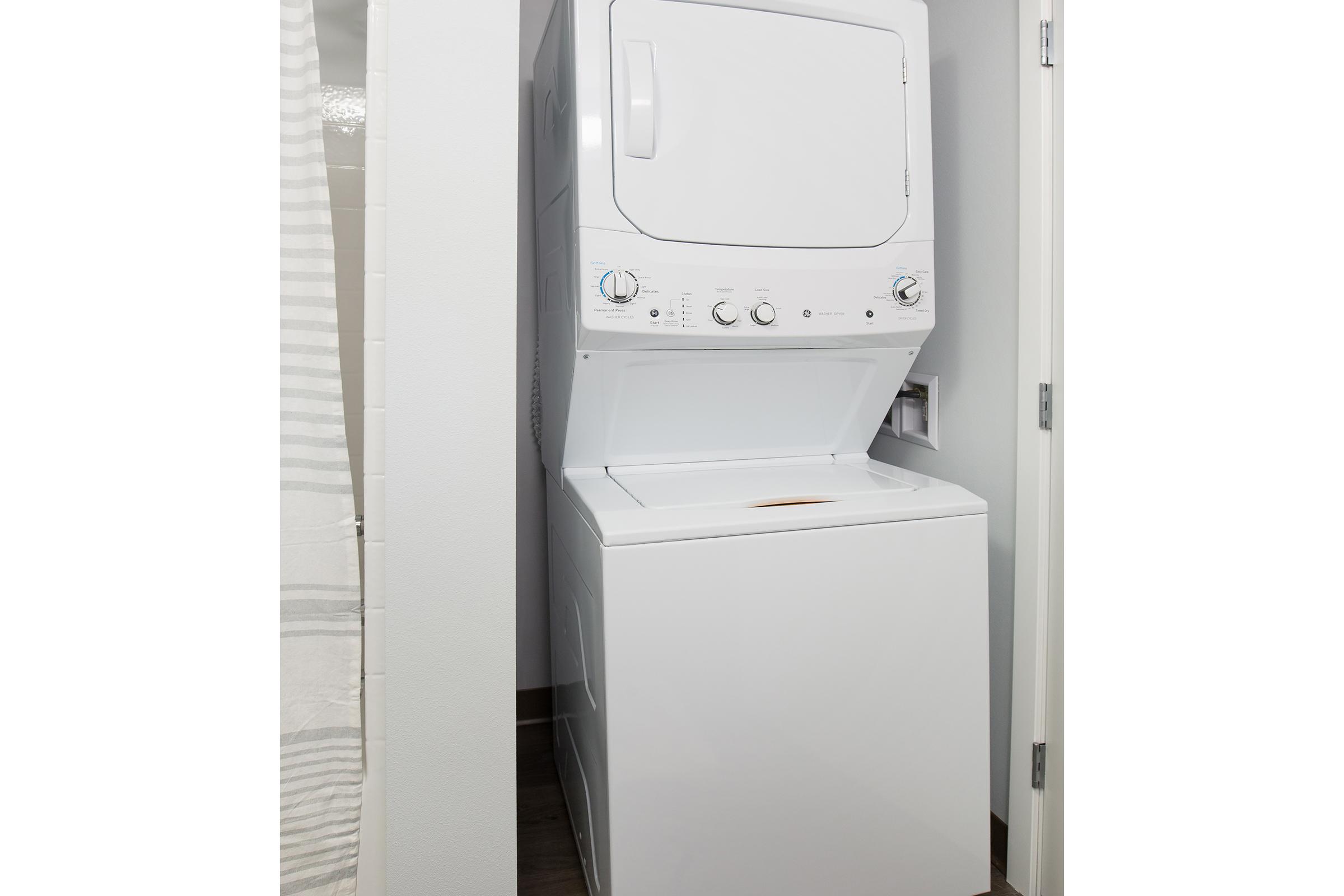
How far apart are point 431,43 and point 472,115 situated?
12 centimetres

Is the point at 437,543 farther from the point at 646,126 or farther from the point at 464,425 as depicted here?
the point at 646,126

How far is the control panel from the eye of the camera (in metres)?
1.43

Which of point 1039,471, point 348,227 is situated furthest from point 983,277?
point 348,227

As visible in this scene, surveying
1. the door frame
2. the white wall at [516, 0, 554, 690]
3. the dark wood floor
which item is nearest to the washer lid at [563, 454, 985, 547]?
the door frame

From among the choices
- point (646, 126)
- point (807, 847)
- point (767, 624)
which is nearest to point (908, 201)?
point (646, 126)

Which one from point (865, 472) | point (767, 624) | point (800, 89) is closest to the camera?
point (767, 624)

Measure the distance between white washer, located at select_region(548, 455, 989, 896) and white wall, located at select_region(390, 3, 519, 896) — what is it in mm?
205

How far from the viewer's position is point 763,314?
152cm

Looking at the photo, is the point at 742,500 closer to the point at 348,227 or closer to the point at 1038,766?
the point at 1038,766

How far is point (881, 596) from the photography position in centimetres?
143

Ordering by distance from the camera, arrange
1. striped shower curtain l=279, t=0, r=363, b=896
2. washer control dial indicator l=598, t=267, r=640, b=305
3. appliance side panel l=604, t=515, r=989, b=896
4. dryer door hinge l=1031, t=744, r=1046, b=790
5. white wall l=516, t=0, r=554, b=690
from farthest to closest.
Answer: white wall l=516, t=0, r=554, b=690
dryer door hinge l=1031, t=744, r=1046, b=790
washer control dial indicator l=598, t=267, r=640, b=305
appliance side panel l=604, t=515, r=989, b=896
striped shower curtain l=279, t=0, r=363, b=896

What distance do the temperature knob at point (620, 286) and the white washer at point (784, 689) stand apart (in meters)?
0.39

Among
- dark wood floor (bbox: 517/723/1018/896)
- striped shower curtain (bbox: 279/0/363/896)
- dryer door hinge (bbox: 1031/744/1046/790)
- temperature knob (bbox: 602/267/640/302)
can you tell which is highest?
temperature knob (bbox: 602/267/640/302)

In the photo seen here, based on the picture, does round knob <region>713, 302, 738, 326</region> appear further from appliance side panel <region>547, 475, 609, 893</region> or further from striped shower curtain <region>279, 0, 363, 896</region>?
striped shower curtain <region>279, 0, 363, 896</region>
